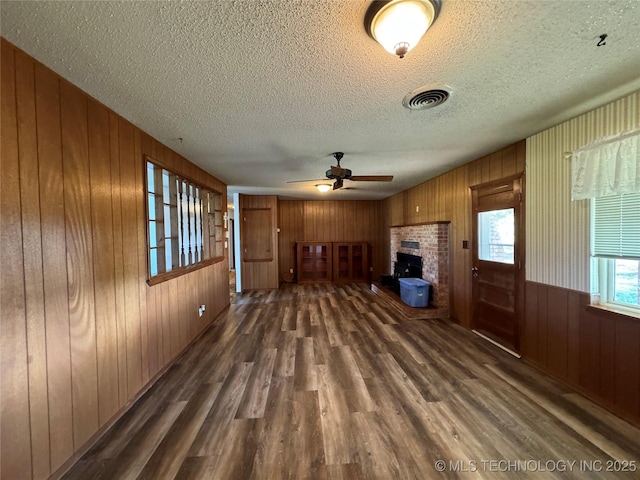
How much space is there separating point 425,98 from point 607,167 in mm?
1592

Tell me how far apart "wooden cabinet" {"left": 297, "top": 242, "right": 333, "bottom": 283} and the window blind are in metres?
5.78

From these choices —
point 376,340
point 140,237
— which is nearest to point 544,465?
point 376,340

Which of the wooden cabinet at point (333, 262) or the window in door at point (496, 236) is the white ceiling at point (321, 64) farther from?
the wooden cabinet at point (333, 262)

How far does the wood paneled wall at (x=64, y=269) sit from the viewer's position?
129cm

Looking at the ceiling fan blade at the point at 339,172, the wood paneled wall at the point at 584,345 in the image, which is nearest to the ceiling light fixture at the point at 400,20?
the ceiling fan blade at the point at 339,172

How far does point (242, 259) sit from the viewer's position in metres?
6.47

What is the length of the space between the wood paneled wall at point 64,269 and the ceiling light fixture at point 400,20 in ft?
6.19

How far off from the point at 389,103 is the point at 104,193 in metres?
2.32

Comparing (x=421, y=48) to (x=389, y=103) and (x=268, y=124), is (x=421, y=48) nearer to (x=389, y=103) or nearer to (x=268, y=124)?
(x=389, y=103)

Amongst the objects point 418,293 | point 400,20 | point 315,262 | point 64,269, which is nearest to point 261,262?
point 315,262

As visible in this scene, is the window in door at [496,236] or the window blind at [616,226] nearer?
the window blind at [616,226]

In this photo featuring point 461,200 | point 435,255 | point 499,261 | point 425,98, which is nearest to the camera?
point 425,98

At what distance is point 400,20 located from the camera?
3.63 ft

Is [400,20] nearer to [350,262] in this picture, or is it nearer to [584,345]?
[584,345]
